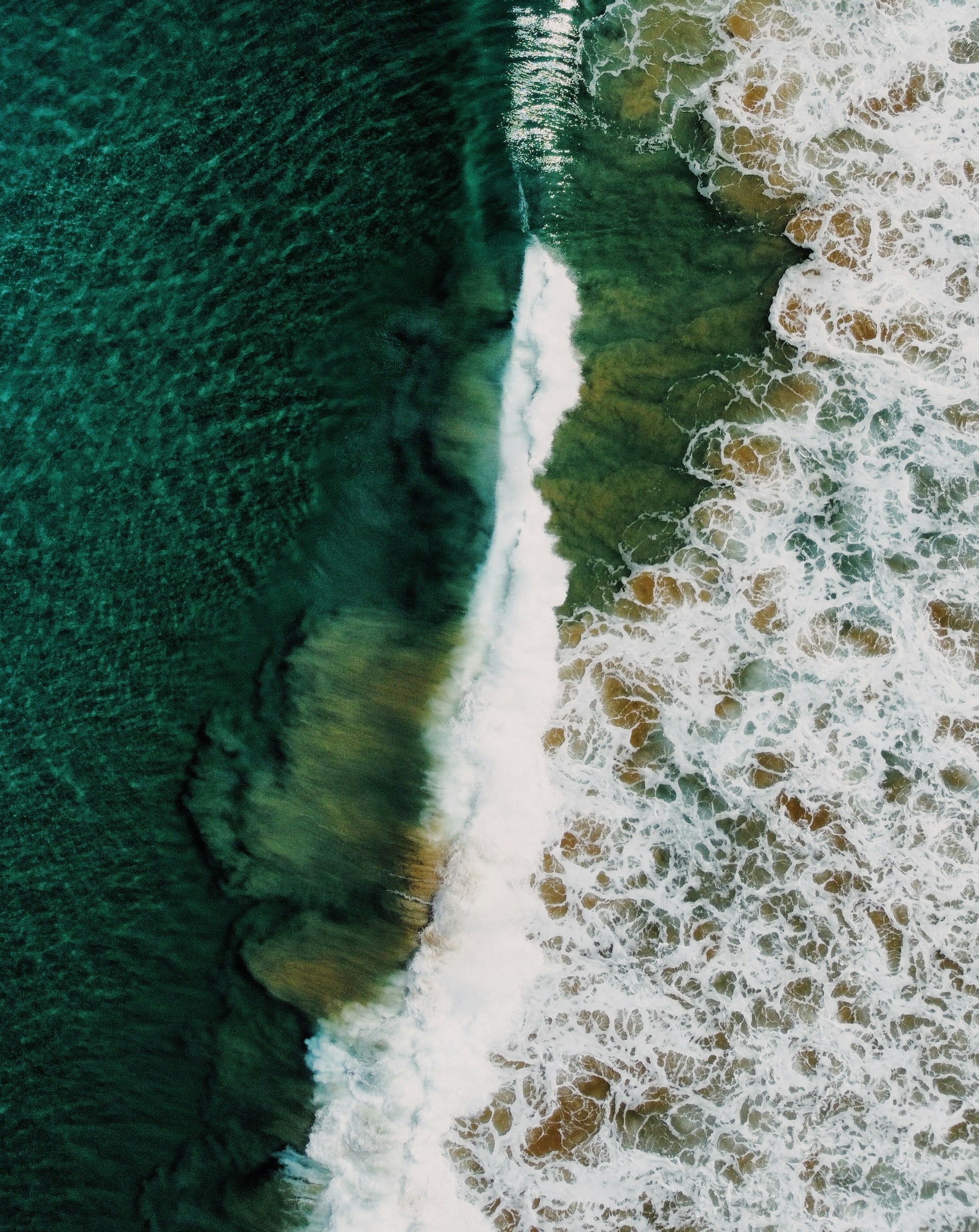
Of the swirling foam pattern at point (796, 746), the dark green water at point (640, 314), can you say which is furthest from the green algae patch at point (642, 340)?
the swirling foam pattern at point (796, 746)

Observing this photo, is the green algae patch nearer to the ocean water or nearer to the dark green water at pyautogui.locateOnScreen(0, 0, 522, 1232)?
the ocean water

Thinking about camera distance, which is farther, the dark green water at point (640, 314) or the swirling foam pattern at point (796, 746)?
the dark green water at point (640, 314)

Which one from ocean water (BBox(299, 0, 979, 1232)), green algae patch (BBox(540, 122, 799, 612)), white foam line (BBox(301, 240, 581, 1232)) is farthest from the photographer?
green algae patch (BBox(540, 122, 799, 612))

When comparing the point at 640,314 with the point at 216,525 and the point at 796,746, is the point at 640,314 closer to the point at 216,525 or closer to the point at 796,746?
the point at 796,746

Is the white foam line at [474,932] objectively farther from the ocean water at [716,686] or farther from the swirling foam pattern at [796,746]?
the swirling foam pattern at [796,746]

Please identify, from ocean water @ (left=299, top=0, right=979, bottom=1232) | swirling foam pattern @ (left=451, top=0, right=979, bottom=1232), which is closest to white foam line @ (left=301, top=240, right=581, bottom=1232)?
ocean water @ (left=299, top=0, right=979, bottom=1232)

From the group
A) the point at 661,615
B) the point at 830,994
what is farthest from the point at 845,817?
the point at 661,615
